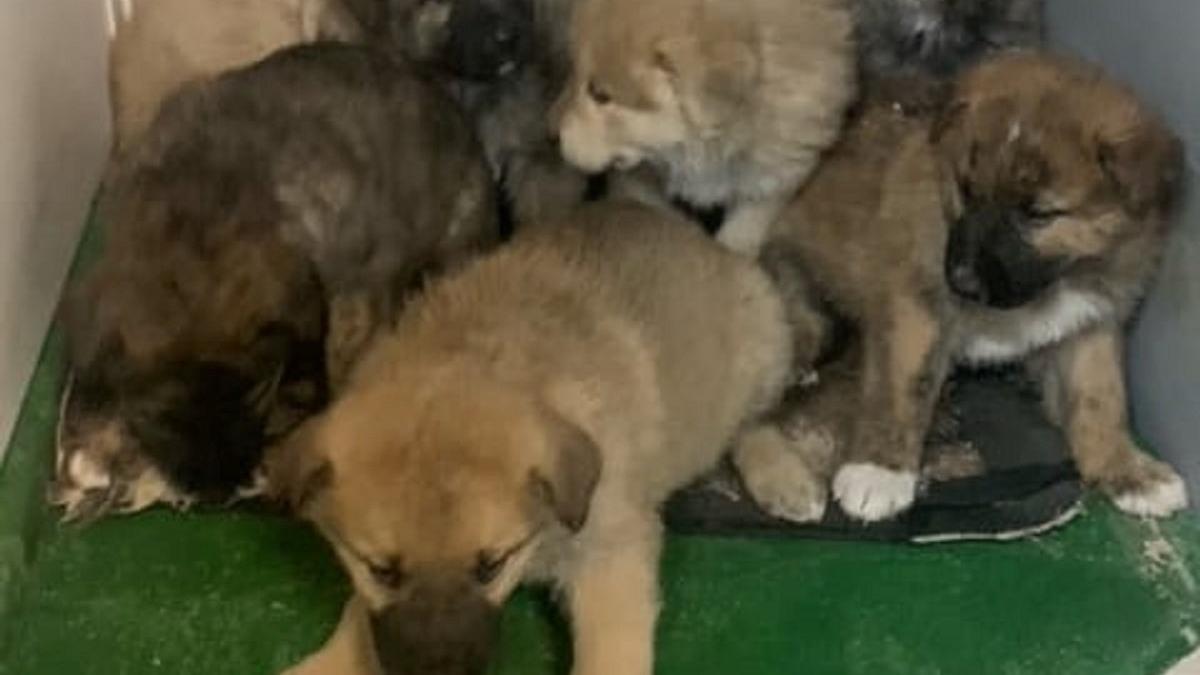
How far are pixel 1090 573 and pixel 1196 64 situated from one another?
574 millimetres

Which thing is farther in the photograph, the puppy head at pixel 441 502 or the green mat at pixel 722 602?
the green mat at pixel 722 602

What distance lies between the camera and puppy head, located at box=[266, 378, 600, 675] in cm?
Answer: 192

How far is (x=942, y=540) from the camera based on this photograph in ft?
8.08

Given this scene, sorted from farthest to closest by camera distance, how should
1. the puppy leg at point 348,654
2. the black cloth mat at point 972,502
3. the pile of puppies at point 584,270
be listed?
1. the black cloth mat at point 972,502
2. the puppy leg at point 348,654
3. the pile of puppies at point 584,270

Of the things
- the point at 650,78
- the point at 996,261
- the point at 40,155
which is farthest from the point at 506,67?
the point at 996,261

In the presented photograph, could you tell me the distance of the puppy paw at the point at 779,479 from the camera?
249 centimetres

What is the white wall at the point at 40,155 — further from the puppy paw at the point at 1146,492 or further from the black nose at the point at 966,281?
the puppy paw at the point at 1146,492

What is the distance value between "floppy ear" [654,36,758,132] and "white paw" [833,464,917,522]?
439mm

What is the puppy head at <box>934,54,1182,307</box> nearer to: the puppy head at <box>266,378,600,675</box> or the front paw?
the front paw

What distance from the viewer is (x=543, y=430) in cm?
199

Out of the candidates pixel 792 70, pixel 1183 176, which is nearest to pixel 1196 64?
pixel 1183 176

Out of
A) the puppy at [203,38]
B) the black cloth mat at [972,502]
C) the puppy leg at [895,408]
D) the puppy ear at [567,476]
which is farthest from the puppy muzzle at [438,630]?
the puppy at [203,38]

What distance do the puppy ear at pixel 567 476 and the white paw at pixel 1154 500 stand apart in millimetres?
772

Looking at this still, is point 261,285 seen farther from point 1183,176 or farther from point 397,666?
point 1183,176
